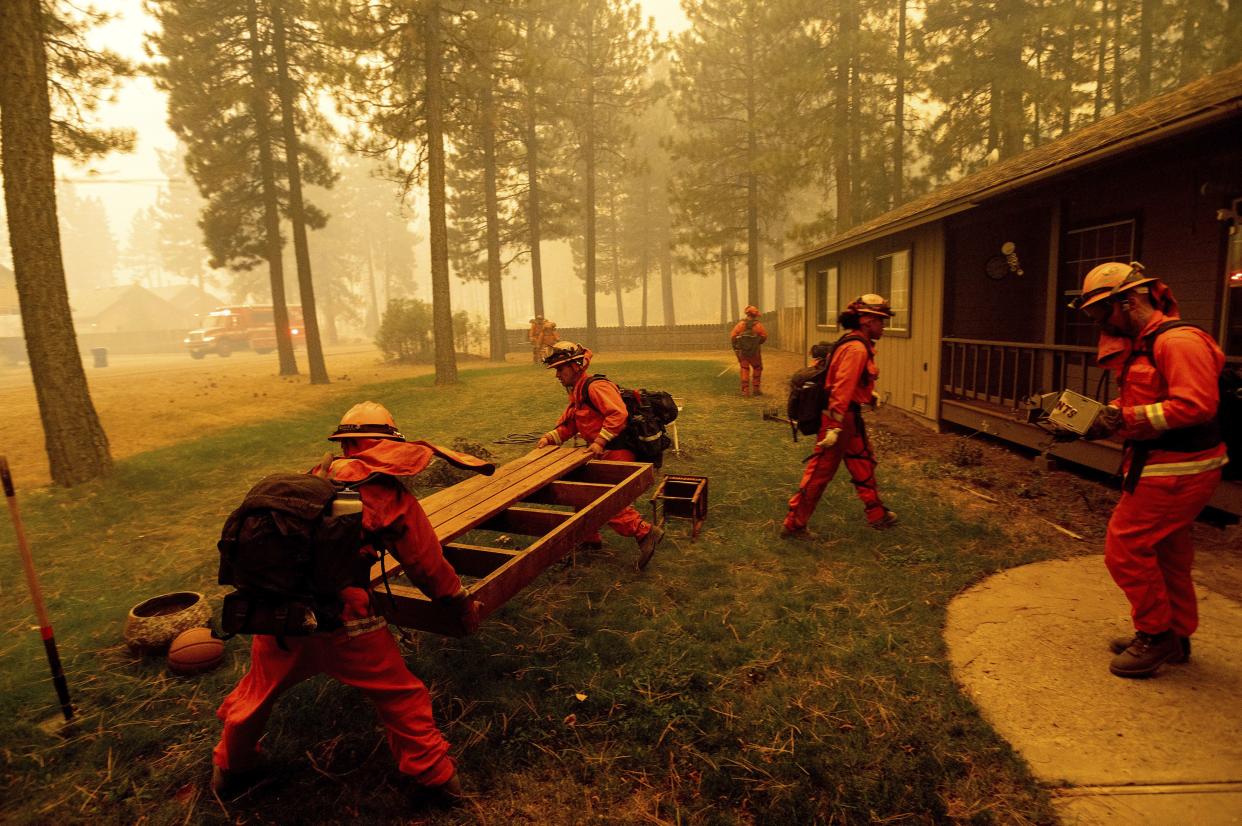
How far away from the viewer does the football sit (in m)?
4.00

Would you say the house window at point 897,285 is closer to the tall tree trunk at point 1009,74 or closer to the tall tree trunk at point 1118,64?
the tall tree trunk at point 1009,74

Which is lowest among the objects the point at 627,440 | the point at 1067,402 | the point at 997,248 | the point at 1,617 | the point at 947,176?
the point at 1,617

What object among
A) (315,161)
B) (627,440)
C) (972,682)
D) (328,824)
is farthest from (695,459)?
(315,161)

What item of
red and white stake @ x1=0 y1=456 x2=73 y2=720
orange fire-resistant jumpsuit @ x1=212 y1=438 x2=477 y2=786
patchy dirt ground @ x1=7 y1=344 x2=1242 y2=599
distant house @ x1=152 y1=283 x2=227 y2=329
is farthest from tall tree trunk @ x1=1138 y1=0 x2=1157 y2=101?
distant house @ x1=152 y1=283 x2=227 y2=329

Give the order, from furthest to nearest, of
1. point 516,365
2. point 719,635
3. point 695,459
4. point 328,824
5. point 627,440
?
point 516,365 → point 695,459 → point 627,440 → point 719,635 → point 328,824

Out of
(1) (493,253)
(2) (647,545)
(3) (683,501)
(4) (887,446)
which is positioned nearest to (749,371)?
(4) (887,446)

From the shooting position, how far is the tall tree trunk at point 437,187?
1638 cm

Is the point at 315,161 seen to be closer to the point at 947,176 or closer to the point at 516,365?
the point at 516,365

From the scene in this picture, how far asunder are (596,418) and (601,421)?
53 mm

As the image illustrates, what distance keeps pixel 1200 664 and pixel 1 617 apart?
850cm

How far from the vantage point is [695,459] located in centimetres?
888

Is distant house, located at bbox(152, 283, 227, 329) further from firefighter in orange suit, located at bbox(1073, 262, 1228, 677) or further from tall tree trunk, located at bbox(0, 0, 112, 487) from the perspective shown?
firefighter in orange suit, located at bbox(1073, 262, 1228, 677)

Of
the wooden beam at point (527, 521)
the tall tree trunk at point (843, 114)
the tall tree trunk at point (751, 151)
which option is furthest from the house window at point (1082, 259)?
the tall tree trunk at point (751, 151)

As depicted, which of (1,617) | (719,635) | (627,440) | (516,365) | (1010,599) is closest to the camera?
(719,635)
